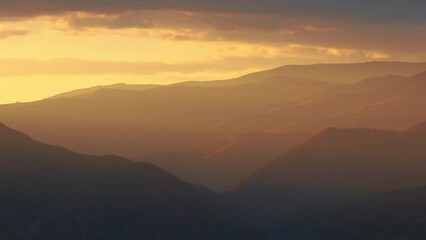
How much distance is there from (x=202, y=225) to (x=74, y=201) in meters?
20.5

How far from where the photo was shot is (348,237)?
194000mm

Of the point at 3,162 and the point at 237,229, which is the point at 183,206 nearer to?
the point at 237,229

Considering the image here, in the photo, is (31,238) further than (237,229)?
No

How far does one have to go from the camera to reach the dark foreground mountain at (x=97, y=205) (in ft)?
574

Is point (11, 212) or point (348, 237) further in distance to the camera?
point (348, 237)

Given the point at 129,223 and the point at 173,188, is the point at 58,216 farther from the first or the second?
the point at 173,188

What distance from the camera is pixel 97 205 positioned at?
181 m

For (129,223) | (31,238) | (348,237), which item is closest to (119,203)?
(129,223)

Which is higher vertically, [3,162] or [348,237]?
[3,162]

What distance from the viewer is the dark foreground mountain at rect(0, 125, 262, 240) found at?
17488 centimetres

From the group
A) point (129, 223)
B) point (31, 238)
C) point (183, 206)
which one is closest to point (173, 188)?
point (183, 206)

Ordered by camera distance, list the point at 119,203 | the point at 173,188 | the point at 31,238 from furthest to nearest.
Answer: the point at 173,188 < the point at 119,203 < the point at 31,238

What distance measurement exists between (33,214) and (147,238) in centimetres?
1672

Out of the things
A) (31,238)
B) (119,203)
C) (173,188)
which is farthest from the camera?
(173,188)
